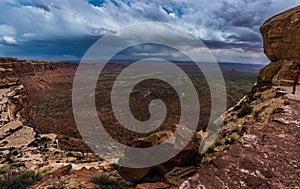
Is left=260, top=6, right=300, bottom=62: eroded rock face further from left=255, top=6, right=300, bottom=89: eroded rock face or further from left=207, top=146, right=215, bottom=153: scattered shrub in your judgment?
left=207, top=146, right=215, bottom=153: scattered shrub

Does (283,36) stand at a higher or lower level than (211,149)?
higher

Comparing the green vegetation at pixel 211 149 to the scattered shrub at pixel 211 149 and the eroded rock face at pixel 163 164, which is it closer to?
the scattered shrub at pixel 211 149

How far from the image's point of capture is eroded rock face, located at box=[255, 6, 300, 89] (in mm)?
14773

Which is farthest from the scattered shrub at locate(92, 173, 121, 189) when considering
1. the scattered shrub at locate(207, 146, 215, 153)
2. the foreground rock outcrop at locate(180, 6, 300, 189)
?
the scattered shrub at locate(207, 146, 215, 153)

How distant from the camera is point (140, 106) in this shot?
6194 cm

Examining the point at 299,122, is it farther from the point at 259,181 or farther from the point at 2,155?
the point at 2,155

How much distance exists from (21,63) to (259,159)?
102 meters

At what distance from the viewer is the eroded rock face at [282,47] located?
14773 millimetres

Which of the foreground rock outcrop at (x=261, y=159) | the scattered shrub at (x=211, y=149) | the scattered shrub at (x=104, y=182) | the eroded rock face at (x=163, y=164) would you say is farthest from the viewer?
the scattered shrub at (x=211, y=149)

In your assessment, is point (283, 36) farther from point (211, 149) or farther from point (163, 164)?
point (163, 164)

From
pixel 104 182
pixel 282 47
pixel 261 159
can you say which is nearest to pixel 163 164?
pixel 104 182

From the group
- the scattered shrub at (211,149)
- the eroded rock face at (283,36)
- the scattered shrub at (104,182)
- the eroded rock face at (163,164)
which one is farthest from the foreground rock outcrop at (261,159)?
the eroded rock face at (283,36)

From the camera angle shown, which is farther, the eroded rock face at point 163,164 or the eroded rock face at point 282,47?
the eroded rock face at point 282,47

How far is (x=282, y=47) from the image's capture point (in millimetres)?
16031
